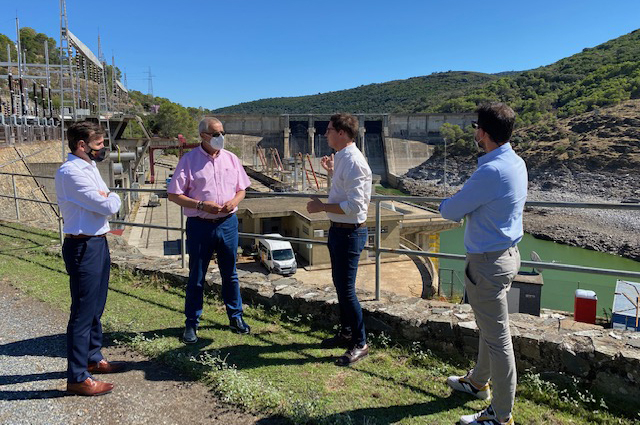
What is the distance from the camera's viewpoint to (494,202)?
91.3 inches

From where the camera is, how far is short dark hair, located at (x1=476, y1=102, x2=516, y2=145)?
231 centimetres

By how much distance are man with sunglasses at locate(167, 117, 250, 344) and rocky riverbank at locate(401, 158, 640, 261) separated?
37519 millimetres

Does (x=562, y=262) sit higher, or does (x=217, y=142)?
(x=217, y=142)

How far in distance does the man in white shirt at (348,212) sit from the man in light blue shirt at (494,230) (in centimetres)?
78

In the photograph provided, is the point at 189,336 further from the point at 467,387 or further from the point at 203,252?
the point at 467,387

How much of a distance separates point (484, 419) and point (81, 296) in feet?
7.85

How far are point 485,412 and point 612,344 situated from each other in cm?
109

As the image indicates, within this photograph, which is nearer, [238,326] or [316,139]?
[238,326]

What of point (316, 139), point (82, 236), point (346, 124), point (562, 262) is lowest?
point (562, 262)

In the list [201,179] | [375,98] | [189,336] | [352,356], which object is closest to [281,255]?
[189,336]

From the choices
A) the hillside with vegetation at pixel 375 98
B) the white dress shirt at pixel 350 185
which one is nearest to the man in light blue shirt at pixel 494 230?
the white dress shirt at pixel 350 185

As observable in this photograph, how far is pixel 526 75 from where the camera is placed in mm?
112500

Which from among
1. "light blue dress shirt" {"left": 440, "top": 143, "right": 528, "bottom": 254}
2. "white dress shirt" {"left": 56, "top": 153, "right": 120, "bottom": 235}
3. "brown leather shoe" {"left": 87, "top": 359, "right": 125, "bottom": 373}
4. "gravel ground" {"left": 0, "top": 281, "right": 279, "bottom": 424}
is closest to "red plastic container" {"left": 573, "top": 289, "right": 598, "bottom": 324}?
"light blue dress shirt" {"left": 440, "top": 143, "right": 528, "bottom": 254}

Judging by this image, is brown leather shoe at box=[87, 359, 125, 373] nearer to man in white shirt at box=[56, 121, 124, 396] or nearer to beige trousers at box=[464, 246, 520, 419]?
man in white shirt at box=[56, 121, 124, 396]
